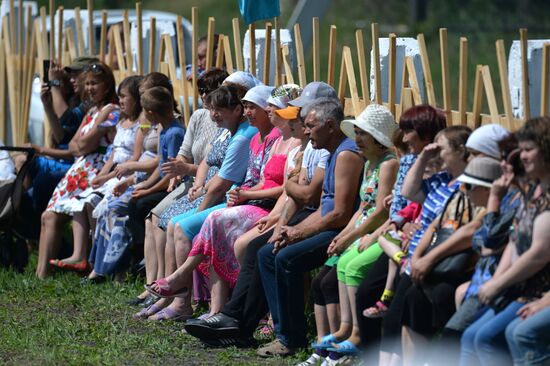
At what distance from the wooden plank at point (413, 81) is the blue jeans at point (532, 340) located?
237cm

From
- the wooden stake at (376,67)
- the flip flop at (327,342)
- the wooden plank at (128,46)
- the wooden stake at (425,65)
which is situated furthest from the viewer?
the wooden plank at (128,46)

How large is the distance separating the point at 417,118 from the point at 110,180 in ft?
12.8

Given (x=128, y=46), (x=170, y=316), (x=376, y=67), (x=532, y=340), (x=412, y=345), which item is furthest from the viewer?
(x=128, y=46)

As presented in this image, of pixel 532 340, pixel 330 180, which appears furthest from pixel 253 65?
A: pixel 532 340

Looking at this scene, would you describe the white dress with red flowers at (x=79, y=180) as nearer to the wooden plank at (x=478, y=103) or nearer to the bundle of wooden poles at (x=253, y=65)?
the bundle of wooden poles at (x=253, y=65)

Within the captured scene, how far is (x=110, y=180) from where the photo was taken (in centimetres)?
940

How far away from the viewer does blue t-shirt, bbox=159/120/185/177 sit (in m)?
8.75

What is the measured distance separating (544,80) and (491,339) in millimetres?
Answer: 1761

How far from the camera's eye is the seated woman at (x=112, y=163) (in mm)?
9156

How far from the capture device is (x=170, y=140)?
8758 millimetres

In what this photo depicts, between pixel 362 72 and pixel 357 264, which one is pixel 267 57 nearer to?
pixel 362 72

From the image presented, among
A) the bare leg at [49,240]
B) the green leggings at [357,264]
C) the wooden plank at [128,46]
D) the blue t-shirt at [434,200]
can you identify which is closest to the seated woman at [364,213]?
the green leggings at [357,264]

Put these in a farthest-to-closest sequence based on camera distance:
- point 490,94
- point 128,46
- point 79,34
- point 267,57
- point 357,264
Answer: point 79,34, point 128,46, point 267,57, point 490,94, point 357,264

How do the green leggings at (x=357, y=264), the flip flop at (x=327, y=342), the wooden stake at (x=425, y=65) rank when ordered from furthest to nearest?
the wooden stake at (x=425, y=65) → the flip flop at (x=327, y=342) → the green leggings at (x=357, y=264)
